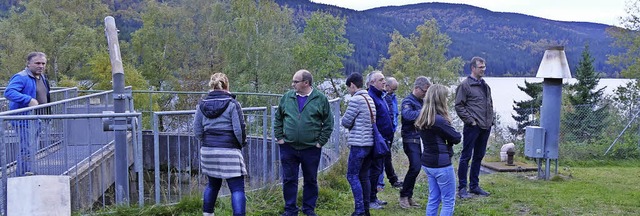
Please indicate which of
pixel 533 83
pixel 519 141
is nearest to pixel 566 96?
pixel 533 83

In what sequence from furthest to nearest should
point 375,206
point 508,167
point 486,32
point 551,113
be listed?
1. point 486,32
2. point 508,167
3. point 551,113
4. point 375,206

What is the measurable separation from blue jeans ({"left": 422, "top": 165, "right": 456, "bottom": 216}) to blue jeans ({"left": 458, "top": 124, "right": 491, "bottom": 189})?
2004 millimetres

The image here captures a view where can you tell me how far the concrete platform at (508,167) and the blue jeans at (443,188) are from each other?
4.74m

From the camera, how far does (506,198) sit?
7152 mm

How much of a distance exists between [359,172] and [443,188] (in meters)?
1.05

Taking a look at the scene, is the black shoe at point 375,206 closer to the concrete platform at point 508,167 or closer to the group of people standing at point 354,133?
the group of people standing at point 354,133

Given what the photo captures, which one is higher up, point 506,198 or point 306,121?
point 306,121

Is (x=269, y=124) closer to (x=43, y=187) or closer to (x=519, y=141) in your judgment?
(x=43, y=187)

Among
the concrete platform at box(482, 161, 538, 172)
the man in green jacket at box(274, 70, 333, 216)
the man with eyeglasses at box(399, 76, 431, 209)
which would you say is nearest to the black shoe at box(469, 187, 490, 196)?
the man with eyeglasses at box(399, 76, 431, 209)

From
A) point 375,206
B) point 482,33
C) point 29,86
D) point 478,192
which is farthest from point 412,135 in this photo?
point 482,33

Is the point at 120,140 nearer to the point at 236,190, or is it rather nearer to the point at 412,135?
the point at 236,190

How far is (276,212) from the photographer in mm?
6023

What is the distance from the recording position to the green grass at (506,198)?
236 inches

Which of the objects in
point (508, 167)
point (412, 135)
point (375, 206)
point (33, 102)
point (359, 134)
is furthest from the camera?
point (508, 167)
